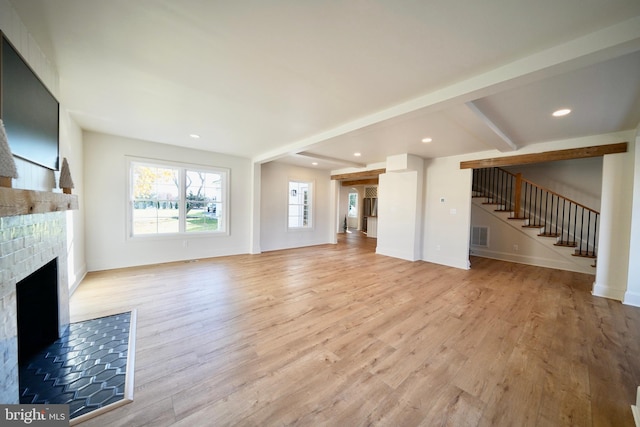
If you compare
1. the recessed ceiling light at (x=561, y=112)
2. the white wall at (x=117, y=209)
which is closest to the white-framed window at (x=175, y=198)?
the white wall at (x=117, y=209)

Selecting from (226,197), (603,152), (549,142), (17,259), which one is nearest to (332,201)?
(226,197)

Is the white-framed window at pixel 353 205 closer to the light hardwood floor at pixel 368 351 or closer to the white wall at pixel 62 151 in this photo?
the light hardwood floor at pixel 368 351

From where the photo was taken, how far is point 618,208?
11.5ft

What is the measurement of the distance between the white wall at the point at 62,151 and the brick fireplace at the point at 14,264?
296 millimetres

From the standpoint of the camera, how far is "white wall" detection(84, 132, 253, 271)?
162 inches

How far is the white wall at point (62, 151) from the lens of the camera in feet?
4.85

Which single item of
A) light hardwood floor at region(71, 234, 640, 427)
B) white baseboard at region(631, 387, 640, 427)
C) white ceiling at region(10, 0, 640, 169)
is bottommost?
light hardwood floor at region(71, 234, 640, 427)

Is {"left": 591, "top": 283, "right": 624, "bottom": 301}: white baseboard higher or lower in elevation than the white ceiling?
lower

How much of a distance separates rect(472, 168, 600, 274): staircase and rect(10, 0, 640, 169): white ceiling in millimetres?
2963

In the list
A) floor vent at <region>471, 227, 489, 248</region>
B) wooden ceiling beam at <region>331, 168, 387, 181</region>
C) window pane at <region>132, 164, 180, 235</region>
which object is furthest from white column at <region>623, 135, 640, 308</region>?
window pane at <region>132, 164, 180, 235</region>

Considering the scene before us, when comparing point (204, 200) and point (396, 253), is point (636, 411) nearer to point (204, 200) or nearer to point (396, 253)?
point (396, 253)

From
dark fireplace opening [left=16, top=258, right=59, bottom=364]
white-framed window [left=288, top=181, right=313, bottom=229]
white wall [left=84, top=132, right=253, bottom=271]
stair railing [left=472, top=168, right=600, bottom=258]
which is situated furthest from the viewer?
white-framed window [left=288, top=181, right=313, bottom=229]

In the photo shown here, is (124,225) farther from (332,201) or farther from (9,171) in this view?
(332,201)

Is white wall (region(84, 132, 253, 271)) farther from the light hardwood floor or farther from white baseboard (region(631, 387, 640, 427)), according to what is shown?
white baseboard (region(631, 387, 640, 427))
